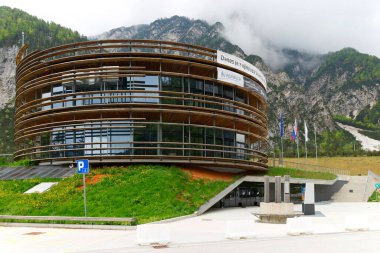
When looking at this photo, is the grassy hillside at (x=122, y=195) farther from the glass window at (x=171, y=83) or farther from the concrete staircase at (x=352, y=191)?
the concrete staircase at (x=352, y=191)

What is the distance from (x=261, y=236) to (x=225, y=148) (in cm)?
2131

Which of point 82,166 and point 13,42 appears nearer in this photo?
point 82,166

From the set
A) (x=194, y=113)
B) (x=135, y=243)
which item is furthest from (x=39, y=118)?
(x=135, y=243)

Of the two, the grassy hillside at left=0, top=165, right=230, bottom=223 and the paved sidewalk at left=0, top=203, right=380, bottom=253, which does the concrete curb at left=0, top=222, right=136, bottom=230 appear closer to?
the paved sidewalk at left=0, top=203, right=380, bottom=253

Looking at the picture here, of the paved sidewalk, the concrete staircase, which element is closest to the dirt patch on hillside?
the paved sidewalk

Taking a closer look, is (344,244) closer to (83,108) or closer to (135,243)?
(135,243)

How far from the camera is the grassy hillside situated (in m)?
24.0

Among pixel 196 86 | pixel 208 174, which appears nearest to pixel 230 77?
pixel 196 86

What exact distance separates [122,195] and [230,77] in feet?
58.3

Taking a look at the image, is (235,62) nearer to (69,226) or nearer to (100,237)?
(69,226)

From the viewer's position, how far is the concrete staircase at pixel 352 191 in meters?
55.2

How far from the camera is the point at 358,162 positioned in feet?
276

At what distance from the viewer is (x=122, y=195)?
2598 centimetres

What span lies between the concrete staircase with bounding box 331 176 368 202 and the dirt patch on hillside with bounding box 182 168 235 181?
25.2m
